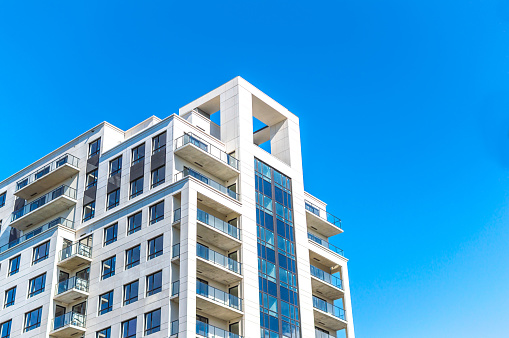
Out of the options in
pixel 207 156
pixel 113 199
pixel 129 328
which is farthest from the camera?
pixel 113 199

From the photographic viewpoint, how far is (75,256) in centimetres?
5784

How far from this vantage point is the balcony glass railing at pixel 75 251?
59.0 metres

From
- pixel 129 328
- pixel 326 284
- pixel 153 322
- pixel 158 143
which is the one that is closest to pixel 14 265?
pixel 129 328

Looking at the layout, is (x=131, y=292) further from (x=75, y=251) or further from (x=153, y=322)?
(x=75, y=251)

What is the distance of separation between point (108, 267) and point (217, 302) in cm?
1077

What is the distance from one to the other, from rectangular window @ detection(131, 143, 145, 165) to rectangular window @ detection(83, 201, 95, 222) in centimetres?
569

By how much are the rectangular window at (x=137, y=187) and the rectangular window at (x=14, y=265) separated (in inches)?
530

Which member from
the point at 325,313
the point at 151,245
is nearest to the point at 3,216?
the point at 151,245

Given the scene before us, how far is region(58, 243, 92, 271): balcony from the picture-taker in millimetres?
58375

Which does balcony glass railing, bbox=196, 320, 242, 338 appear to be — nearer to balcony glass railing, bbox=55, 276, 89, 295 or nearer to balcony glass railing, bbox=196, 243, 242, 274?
balcony glass railing, bbox=196, 243, 242, 274

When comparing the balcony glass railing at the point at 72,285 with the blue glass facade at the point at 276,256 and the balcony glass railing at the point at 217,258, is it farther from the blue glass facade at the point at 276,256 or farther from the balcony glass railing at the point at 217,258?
the blue glass facade at the point at 276,256

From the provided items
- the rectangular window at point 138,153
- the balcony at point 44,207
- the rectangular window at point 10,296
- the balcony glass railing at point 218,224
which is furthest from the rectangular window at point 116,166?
the rectangular window at point 10,296

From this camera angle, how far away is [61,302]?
5819 centimetres

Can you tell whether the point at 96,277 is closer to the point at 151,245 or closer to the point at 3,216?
the point at 151,245
